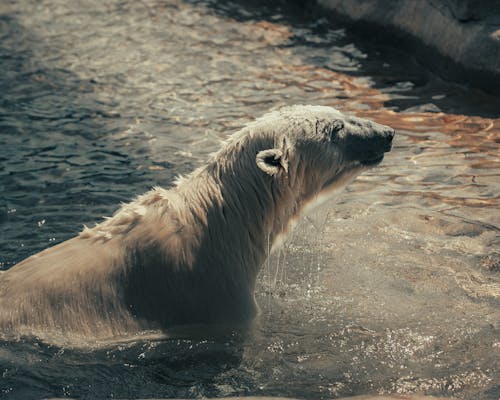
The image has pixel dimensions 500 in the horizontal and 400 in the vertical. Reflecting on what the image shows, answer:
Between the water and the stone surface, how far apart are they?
210 mm

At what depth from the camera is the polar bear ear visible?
13.1ft

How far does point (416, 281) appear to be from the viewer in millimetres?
4750

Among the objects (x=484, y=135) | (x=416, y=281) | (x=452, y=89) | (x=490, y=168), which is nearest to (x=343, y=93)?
(x=452, y=89)

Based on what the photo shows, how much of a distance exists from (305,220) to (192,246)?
1.40m

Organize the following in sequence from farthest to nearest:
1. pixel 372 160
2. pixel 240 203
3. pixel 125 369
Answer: pixel 372 160
pixel 240 203
pixel 125 369

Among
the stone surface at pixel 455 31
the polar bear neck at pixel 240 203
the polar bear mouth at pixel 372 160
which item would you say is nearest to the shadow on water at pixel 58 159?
the polar bear neck at pixel 240 203

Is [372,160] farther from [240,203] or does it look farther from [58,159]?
[58,159]

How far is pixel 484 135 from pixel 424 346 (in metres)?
3.08

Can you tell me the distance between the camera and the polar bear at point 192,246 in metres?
3.94

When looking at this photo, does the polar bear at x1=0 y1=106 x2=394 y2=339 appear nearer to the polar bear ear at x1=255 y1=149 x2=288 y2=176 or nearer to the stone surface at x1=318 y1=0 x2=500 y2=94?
the polar bear ear at x1=255 y1=149 x2=288 y2=176

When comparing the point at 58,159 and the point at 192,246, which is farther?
the point at 58,159

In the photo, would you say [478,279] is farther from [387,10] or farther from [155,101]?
[387,10]

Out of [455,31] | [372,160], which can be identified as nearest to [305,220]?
[372,160]

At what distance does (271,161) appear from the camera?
4051 mm
